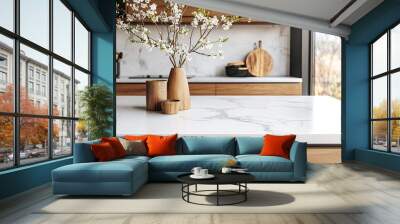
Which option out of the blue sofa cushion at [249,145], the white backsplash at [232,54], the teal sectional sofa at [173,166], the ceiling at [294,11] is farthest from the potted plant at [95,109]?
the white backsplash at [232,54]

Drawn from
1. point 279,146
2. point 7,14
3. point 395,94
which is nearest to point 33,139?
point 7,14

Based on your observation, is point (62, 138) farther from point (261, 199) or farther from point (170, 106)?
point (261, 199)

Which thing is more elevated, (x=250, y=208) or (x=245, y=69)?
(x=245, y=69)

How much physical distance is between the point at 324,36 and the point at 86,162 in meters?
7.19

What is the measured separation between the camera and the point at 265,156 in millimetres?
6113

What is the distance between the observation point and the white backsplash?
34.4ft

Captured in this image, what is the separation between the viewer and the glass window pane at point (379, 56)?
777 centimetres

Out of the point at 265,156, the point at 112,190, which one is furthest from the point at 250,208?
the point at 265,156

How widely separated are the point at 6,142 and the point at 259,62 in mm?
6815

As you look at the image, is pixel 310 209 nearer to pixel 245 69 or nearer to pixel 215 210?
pixel 215 210

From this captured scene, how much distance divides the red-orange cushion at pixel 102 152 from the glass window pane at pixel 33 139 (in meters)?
0.69

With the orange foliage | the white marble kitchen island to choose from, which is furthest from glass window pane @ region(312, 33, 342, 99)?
the orange foliage

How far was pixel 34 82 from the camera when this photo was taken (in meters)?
5.43

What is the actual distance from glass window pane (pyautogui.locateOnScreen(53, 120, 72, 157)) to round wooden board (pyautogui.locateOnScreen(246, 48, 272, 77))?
4.80 metres
